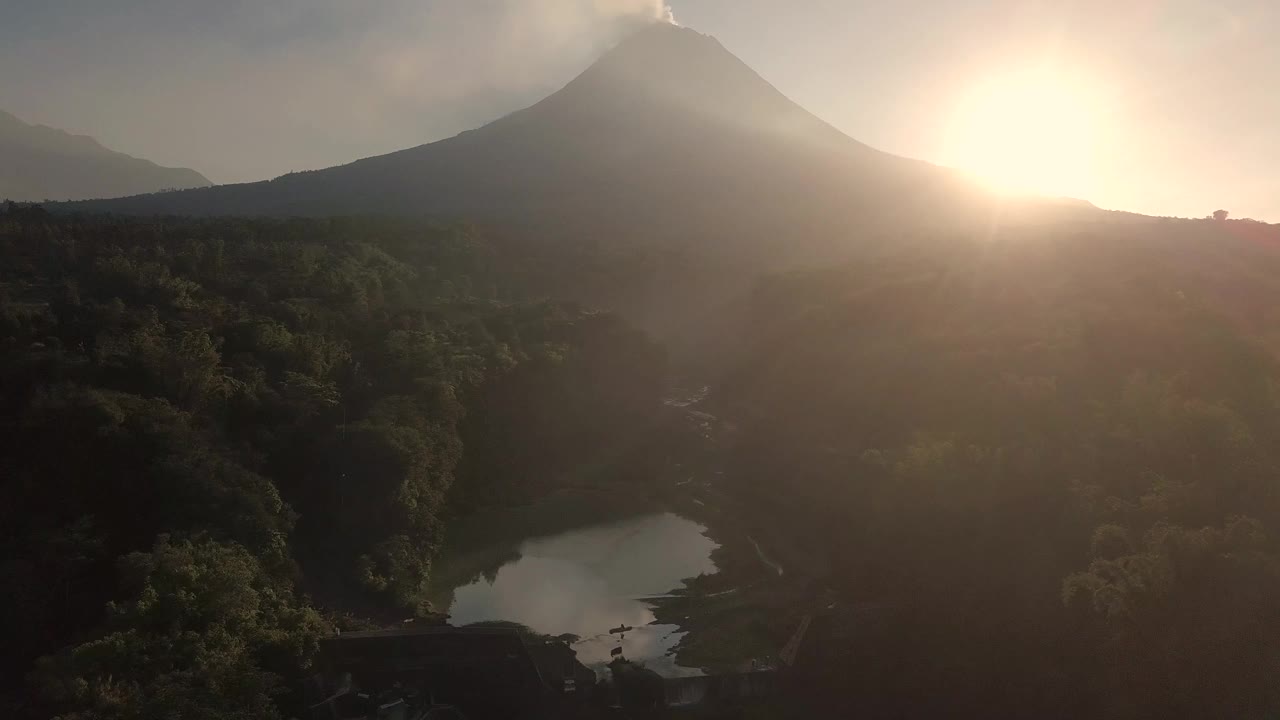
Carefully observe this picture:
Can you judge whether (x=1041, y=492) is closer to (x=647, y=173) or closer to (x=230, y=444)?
(x=230, y=444)

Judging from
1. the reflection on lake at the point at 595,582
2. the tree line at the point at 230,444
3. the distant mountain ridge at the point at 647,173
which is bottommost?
the reflection on lake at the point at 595,582

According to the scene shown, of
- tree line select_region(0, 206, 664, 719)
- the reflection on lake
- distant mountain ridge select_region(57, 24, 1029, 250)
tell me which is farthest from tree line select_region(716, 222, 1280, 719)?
distant mountain ridge select_region(57, 24, 1029, 250)

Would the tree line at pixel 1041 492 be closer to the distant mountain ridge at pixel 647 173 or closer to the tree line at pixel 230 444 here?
the tree line at pixel 230 444

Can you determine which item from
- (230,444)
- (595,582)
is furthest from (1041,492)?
(230,444)

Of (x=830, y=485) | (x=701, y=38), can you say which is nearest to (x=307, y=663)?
(x=830, y=485)

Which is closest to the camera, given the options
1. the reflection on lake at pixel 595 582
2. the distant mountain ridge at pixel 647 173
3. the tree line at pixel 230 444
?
the tree line at pixel 230 444

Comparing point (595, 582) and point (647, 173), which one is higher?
point (647, 173)

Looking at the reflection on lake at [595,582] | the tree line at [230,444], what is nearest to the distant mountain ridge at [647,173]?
the tree line at [230,444]
